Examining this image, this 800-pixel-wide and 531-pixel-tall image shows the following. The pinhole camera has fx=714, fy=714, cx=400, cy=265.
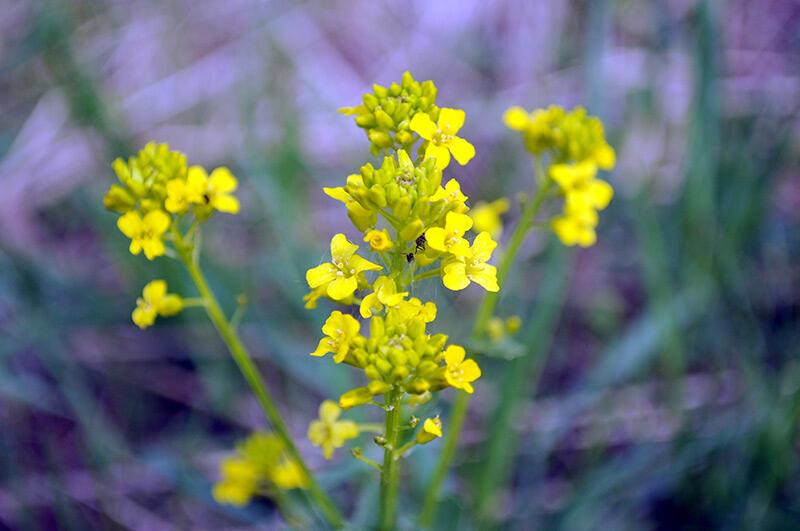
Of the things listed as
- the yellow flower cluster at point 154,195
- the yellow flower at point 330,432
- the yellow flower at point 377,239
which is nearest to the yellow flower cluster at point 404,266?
the yellow flower at point 377,239

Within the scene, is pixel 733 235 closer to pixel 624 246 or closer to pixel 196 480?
pixel 624 246

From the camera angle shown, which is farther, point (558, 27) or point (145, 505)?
point (558, 27)

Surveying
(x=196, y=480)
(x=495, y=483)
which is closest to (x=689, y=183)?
(x=495, y=483)

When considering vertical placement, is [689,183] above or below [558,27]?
below

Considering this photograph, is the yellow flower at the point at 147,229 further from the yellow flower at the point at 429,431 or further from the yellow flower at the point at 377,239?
the yellow flower at the point at 429,431

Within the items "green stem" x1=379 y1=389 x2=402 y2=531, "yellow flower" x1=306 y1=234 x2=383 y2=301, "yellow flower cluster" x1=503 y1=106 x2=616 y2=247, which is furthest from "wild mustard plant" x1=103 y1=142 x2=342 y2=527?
"yellow flower cluster" x1=503 y1=106 x2=616 y2=247

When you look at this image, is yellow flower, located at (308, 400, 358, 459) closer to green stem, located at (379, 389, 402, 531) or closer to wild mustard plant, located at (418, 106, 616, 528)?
green stem, located at (379, 389, 402, 531)

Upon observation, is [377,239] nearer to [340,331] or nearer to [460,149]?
[340,331]
